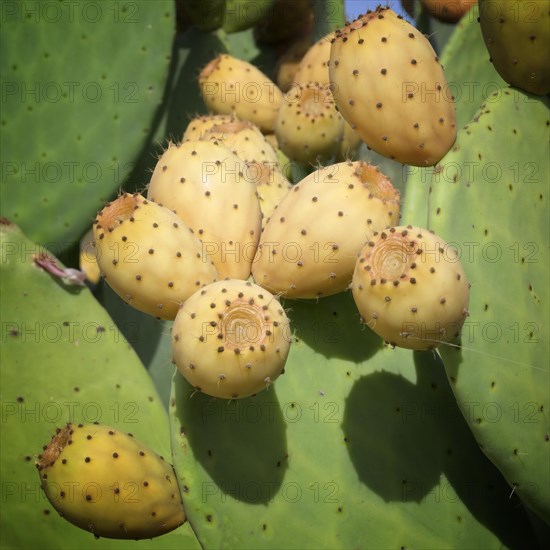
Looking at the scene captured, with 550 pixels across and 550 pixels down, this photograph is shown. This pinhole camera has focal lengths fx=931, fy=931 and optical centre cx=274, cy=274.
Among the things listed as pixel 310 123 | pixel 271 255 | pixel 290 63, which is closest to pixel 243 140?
pixel 310 123

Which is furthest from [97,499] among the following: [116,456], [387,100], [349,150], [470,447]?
[349,150]

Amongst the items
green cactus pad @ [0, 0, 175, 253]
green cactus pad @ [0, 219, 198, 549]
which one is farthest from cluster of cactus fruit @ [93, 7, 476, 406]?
green cactus pad @ [0, 0, 175, 253]

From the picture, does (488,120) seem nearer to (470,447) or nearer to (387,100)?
(387,100)

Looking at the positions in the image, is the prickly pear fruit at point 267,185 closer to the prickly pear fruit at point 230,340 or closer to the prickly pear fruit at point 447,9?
the prickly pear fruit at point 230,340

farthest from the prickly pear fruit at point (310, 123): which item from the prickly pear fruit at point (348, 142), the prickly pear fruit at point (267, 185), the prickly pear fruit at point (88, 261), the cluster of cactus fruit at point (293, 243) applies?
the prickly pear fruit at point (88, 261)

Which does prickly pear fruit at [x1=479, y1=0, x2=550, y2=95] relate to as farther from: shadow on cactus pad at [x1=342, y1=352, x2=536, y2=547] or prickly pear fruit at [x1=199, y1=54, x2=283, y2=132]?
prickly pear fruit at [x1=199, y1=54, x2=283, y2=132]

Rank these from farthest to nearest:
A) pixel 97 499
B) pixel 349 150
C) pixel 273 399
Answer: pixel 349 150, pixel 273 399, pixel 97 499

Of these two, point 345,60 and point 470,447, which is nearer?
point 345,60

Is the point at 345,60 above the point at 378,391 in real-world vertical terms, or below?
above
